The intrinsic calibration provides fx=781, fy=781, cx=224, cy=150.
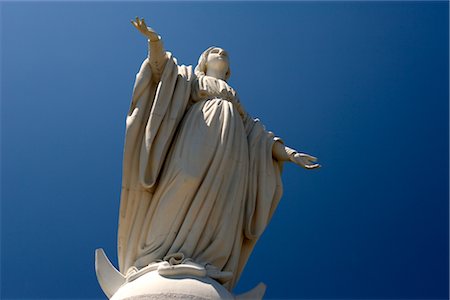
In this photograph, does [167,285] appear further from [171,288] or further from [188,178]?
[188,178]

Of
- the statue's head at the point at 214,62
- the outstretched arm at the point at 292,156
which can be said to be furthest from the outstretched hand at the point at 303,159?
the statue's head at the point at 214,62

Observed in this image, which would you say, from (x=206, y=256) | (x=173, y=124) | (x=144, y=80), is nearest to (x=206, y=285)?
(x=206, y=256)

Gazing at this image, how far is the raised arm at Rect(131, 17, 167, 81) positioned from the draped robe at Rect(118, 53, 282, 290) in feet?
0.29

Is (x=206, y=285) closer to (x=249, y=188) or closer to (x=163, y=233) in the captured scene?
(x=163, y=233)

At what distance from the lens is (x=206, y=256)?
9234mm

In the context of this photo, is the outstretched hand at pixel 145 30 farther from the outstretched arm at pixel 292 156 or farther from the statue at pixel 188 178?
the outstretched arm at pixel 292 156

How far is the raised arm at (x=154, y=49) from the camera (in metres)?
9.75

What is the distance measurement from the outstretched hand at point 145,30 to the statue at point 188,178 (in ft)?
0.05

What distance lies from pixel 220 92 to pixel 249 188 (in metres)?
1.37

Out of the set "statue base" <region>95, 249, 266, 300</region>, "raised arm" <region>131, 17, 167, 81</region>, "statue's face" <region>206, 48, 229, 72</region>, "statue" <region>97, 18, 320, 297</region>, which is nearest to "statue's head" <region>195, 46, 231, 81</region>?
"statue's face" <region>206, 48, 229, 72</region>

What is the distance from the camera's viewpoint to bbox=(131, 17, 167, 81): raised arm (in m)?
9.75

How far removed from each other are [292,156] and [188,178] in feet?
5.71

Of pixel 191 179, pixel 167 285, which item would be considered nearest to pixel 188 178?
pixel 191 179

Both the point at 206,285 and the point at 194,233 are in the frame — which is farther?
the point at 194,233
